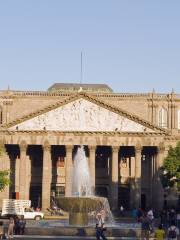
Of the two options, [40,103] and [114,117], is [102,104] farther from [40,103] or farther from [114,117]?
[40,103]

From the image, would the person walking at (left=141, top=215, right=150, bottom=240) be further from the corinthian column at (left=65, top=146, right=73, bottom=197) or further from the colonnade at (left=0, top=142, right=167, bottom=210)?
the corinthian column at (left=65, top=146, right=73, bottom=197)

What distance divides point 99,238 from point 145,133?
196ft

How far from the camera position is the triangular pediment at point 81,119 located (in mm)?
107125

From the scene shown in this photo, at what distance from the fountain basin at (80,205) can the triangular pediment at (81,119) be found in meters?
46.7

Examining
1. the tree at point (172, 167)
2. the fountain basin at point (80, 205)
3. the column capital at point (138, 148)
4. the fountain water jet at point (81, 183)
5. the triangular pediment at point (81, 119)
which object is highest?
the triangular pediment at point (81, 119)

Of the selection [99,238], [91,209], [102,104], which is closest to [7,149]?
[102,104]

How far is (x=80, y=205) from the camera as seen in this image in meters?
59.6

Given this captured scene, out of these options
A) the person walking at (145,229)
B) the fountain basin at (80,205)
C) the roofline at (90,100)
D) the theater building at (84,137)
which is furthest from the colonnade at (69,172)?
the person walking at (145,229)

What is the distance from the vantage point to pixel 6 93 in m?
124

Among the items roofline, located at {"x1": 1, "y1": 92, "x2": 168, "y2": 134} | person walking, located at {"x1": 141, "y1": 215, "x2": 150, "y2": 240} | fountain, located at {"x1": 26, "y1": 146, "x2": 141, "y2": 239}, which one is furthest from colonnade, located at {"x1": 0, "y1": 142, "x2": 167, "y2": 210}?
person walking, located at {"x1": 141, "y1": 215, "x2": 150, "y2": 240}

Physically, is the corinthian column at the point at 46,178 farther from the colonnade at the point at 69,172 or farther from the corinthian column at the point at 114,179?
the corinthian column at the point at 114,179

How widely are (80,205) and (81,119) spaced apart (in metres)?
48.1

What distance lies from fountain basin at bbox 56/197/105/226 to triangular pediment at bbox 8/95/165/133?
153 ft

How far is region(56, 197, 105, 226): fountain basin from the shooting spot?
194ft
